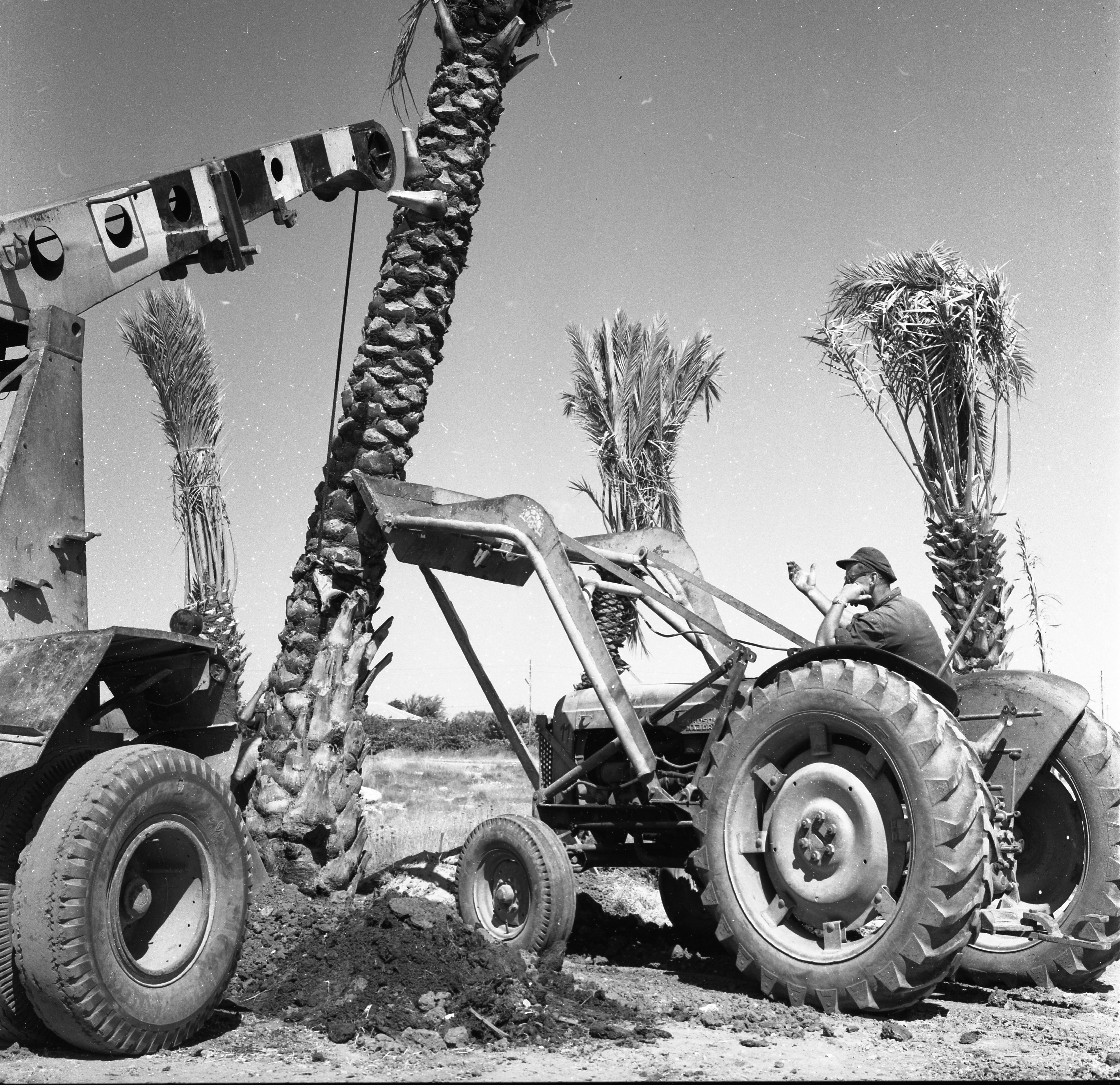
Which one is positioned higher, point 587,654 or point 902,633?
point 902,633

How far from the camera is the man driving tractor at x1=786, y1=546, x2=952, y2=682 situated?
6211 millimetres

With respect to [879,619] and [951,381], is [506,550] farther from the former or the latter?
[951,381]

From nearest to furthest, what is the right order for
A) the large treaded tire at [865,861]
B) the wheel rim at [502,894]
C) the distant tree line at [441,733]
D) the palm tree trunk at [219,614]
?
1. the large treaded tire at [865,861]
2. the wheel rim at [502,894]
3. the palm tree trunk at [219,614]
4. the distant tree line at [441,733]

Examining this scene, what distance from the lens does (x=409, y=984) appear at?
4.87 metres

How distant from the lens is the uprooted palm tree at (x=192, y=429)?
16.1m

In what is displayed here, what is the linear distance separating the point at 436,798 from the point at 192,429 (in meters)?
8.05

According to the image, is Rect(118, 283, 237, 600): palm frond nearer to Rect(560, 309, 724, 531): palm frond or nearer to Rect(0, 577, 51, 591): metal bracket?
Rect(560, 309, 724, 531): palm frond

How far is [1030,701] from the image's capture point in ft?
19.8

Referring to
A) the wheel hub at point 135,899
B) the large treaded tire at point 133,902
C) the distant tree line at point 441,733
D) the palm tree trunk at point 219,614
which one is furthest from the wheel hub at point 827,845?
the distant tree line at point 441,733

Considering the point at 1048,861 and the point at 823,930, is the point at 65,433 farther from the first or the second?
the point at 1048,861

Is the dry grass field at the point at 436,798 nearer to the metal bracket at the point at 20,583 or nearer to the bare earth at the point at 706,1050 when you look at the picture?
the bare earth at the point at 706,1050

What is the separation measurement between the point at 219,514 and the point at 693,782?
12.2m

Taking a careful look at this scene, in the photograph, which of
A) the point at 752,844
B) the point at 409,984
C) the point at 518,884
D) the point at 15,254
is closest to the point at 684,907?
the point at 518,884

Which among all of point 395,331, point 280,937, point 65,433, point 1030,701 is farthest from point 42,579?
point 1030,701
